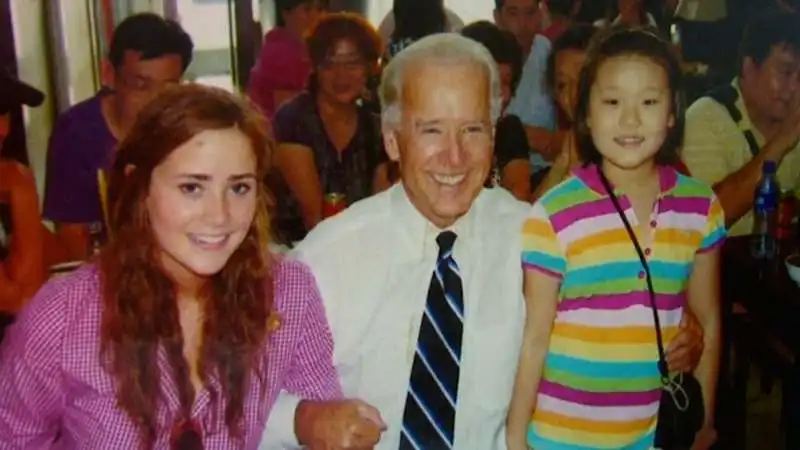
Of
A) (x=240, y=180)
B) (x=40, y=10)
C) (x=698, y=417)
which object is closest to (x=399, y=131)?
(x=240, y=180)

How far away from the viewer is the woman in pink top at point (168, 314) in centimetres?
114

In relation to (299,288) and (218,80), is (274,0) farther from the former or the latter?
(299,288)

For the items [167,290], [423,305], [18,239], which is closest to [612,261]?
[423,305]

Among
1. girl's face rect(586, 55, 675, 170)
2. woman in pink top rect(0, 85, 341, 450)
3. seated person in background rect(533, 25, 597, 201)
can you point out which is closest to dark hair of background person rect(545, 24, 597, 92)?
seated person in background rect(533, 25, 597, 201)

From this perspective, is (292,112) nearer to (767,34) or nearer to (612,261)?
(612,261)

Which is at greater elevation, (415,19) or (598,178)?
(415,19)

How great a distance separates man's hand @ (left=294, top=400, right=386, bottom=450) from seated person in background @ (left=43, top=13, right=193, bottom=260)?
15.3 inches

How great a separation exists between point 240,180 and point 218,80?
→ 213 mm

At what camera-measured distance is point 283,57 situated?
4.53ft

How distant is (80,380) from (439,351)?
49cm

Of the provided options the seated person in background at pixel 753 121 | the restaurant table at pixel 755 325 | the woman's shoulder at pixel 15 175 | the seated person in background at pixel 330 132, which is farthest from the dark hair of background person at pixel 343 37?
the restaurant table at pixel 755 325

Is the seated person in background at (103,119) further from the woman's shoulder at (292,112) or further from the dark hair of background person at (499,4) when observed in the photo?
the dark hair of background person at (499,4)

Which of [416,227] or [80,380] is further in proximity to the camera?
[416,227]

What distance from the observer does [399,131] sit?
129cm
